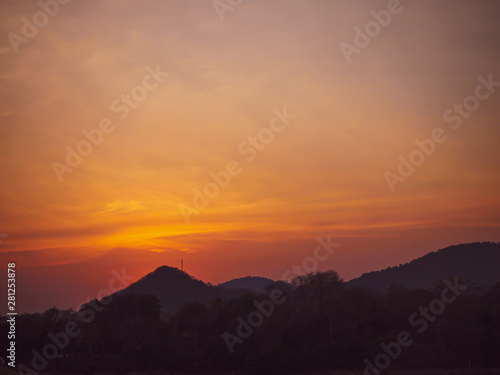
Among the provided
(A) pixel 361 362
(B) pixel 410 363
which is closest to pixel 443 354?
(B) pixel 410 363

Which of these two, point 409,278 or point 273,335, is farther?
point 409,278

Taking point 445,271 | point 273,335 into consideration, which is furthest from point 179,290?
point 273,335

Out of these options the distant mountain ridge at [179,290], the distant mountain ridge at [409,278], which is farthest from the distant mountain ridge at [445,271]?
the distant mountain ridge at [179,290]

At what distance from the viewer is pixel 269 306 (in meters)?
72.1

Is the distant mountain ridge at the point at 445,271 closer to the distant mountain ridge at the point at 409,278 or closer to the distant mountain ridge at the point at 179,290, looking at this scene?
the distant mountain ridge at the point at 409,278

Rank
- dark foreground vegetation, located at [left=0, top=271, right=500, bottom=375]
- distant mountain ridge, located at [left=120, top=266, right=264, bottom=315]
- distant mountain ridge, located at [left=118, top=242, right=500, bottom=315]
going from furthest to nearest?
1. distant mountain ridge, located at [left=118, top=242, right=500, bottom=315]
2. distant mountain ridge, located at [left=120, top=266, right=264, bottom=315]
3. dark foreground vegetation, located at [left=0, top=271, right=500, bottom=375]

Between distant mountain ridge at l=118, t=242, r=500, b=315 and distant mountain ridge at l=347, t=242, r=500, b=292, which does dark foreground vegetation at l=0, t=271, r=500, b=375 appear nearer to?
distant mountain ridge at l=118, t=242, r=500, b=315

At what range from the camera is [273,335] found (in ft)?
219

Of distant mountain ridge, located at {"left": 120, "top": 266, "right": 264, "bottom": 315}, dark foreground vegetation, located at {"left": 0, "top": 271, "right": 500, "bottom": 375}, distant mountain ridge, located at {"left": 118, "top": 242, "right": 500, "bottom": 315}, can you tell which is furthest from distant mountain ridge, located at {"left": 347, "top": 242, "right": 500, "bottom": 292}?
dark foreground vegetation, located at {"left": 0, "top": 271, "right": 500, "bottom": 375}

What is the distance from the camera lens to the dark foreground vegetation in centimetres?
6241

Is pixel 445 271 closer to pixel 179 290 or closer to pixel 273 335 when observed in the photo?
pixel 179 290

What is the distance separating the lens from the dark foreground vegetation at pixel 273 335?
62406 millimetres

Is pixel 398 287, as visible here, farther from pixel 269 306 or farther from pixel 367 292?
pixel 269 306

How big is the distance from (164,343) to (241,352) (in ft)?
33.5
